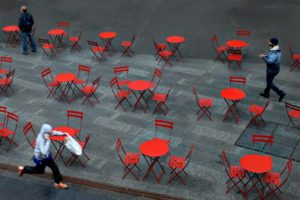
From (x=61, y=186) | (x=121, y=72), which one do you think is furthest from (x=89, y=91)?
(x=61, y=186)

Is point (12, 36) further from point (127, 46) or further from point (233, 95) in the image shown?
point (233, 95)

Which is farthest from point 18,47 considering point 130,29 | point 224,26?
point 224,26

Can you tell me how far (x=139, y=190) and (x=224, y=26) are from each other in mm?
11255

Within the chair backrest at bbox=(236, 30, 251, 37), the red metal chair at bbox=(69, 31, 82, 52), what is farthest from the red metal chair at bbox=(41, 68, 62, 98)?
the chair backrest at bbox=(236, 30, 251, 37)

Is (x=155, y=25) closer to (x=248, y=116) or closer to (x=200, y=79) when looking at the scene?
(x=200, y=79)

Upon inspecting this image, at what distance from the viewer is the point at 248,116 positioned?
1392cm

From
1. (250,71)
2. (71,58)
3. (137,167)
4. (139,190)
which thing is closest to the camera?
(139,190)

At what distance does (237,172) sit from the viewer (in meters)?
10.9

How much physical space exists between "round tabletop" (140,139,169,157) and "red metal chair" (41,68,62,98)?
5.02 metres

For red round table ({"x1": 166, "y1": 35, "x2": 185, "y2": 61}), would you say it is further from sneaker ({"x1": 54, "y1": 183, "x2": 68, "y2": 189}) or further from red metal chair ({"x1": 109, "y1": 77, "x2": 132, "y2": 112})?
sneaker ({"x1": 54, "y1": 183, "x2": 68, "y2": 189})

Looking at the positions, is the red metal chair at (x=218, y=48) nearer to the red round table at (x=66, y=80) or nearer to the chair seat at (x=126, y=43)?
the chair seat at (x=126, y=43)

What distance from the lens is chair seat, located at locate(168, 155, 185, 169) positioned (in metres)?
11.3

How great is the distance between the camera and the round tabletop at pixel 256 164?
1049 cm

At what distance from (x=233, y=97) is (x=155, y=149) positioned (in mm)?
3415
